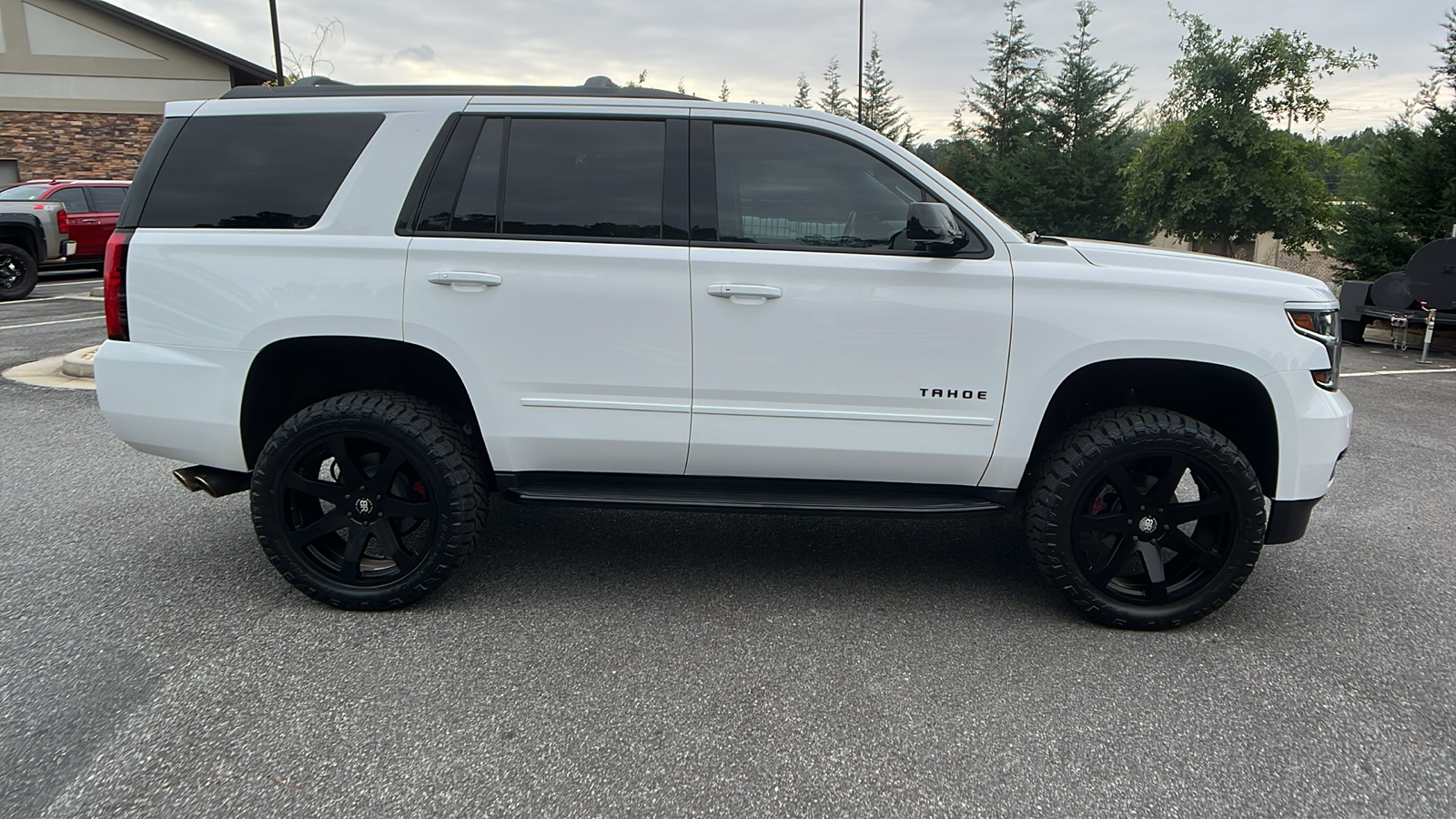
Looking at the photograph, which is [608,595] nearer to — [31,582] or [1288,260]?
[31,582]

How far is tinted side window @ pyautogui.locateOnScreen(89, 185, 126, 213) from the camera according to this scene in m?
16.2

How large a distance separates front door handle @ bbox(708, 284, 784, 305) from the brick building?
92.2 ft

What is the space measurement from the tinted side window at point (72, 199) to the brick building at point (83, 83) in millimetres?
11310

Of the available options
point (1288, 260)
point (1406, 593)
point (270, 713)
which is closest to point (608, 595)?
point (270, 713)

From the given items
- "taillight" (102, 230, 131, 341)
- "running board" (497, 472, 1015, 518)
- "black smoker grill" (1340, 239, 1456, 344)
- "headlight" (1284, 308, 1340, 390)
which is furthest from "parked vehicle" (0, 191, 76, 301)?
"black smoker grill" (1340, 239, 1456, 344)

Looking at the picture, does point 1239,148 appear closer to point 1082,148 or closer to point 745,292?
point 1082,148

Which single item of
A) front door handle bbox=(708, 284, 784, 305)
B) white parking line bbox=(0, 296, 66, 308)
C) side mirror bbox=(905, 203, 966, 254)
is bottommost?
white parking line bbox=(0, 296, 66, 308)

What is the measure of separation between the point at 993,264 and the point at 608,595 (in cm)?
196

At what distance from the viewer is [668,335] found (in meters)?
3.30

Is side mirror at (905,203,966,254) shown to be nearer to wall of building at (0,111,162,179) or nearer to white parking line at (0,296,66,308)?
white parking line at (0,296,66,308)

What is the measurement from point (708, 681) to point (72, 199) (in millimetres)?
17827

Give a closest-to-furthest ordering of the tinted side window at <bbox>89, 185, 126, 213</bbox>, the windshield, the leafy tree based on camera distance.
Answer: the leafy tree < the windshield < the tinted side window at <bbox>89, 185, 126, 213</bbox>

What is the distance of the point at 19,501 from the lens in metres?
4.72

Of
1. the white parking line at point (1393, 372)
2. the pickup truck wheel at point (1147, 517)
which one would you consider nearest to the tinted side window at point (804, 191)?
the pickup truck wheel at point (1147, 517)
